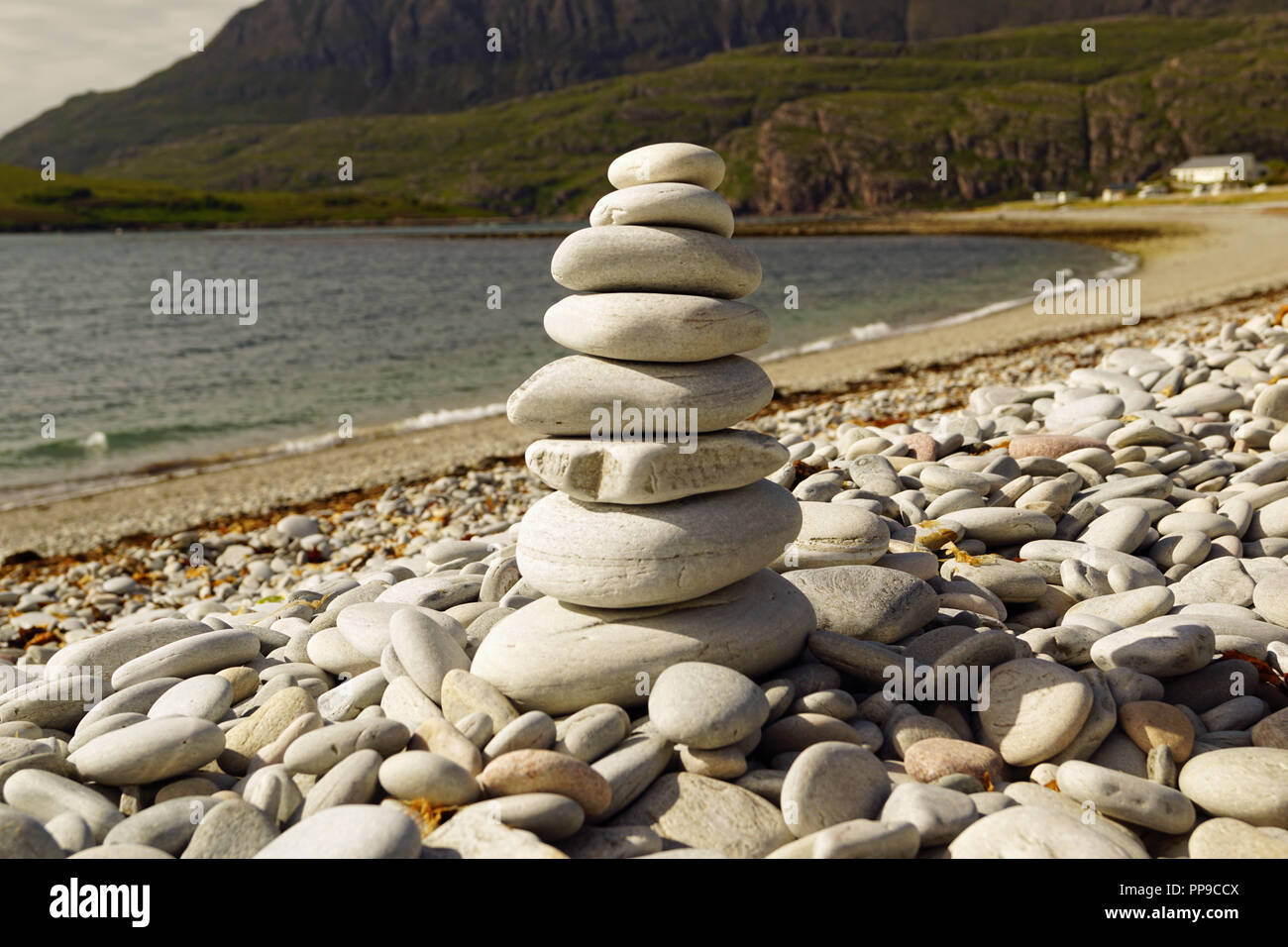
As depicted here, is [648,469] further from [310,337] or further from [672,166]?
[310,337]

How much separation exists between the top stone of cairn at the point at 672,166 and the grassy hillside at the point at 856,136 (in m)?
137

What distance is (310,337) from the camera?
30375 mm

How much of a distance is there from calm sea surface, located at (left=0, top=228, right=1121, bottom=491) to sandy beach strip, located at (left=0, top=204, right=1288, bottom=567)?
1.77 metres

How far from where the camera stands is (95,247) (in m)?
88.6

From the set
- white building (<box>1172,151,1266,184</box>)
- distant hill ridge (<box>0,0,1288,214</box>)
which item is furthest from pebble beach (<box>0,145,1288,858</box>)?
distant hill ridge (<box>0,0,1288,214</box>)

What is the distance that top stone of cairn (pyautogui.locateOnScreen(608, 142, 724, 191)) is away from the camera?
4668 mm

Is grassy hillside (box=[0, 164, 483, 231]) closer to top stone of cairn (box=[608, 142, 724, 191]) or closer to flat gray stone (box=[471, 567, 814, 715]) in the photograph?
top stone of cairn (box=[608, 142, 724, 191])

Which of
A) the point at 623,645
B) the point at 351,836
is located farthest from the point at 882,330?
the point at 351,836

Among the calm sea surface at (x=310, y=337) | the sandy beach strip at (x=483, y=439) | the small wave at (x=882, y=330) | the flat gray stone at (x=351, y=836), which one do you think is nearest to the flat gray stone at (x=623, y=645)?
the flat gray stone at (x=351, y=836)

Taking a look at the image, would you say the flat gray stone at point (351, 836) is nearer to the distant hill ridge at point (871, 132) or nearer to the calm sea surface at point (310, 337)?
the calm sea surface at point (310, 337)

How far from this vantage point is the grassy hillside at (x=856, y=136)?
146 metres

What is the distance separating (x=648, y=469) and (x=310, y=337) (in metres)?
28.8
